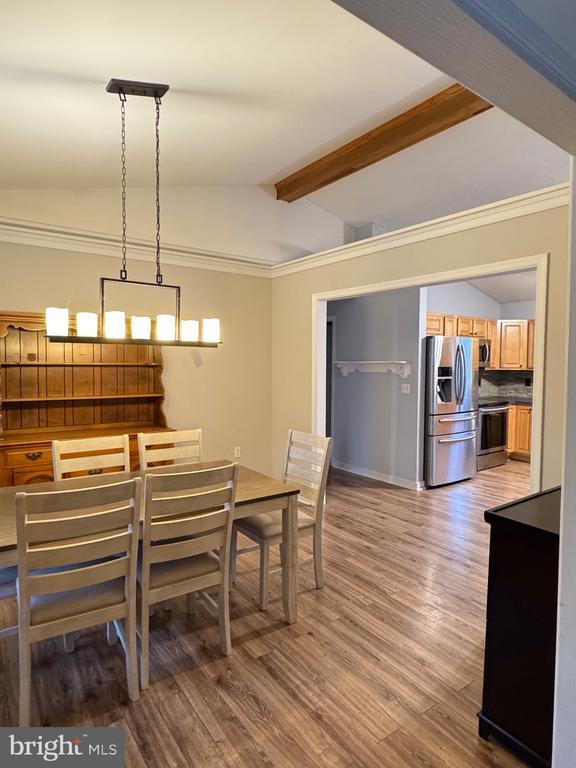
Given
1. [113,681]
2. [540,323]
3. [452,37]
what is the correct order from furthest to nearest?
[540,323], [113,681], [452,37]

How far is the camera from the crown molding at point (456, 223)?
2.90 m

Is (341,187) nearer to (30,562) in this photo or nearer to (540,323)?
(540,323)

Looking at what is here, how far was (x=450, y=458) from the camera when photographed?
548 cm

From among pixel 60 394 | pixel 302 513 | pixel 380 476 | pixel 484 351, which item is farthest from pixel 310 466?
pixel 484 351

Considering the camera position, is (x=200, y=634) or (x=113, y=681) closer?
(x=113, y=681)

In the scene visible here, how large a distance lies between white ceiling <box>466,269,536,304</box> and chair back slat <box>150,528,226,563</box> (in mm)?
5876

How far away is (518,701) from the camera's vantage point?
1686 millimetres

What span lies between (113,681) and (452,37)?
2629 mm

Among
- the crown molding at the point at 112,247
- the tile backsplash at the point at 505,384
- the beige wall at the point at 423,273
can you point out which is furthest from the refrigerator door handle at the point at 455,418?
the crown molding at the point at 112,247

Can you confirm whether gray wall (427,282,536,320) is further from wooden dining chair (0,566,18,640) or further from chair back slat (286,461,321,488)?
wooden dining chair (0,566,18,640)

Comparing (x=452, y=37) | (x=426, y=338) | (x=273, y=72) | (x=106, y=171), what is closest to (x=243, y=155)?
(x=106, y=171)

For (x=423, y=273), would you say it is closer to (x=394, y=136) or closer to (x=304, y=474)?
A: (x=394, y=136)

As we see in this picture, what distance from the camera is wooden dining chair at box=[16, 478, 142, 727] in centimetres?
170

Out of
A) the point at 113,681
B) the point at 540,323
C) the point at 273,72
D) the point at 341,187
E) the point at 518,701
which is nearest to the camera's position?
the point at 518,701
